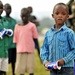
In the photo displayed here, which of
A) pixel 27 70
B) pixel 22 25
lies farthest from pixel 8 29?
pixel 27 70

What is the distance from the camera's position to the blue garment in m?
5.56

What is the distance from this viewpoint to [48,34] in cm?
569

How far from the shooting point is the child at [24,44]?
31.5 ft

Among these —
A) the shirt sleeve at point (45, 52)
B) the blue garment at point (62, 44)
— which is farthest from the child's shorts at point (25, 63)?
the blue garment at point (62, 44)

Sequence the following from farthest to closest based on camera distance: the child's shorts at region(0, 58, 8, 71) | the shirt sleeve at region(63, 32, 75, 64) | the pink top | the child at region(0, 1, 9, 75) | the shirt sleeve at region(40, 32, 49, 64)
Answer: the pink top < the child's shorts at region(0, 58, 8, 71) < the child at region(0, 1, 9, 75) < the shirt sleeve at region(40, 32, 49, 64) < the shirt sleeve at region(63, 32, 75, 64)

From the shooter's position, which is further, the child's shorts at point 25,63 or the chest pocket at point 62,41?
the child's shorts at point 25,63

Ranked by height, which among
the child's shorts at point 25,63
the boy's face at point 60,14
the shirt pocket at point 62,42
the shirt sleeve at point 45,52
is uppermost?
the boy's face at point 60,14

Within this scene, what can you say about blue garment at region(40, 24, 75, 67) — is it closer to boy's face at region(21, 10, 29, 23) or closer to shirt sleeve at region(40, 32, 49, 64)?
shirt sleeve at region(40, 32, 49, 64)

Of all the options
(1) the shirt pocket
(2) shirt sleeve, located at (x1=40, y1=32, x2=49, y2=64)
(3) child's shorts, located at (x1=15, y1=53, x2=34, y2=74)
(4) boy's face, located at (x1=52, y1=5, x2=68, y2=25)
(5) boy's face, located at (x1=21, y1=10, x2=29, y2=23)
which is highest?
(5) boy's face, located at (x1=21, y1=10, x2=29, y2=23)

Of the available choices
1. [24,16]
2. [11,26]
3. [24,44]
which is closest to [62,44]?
[24,44]

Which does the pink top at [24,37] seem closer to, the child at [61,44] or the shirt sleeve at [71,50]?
the child at [61,44]

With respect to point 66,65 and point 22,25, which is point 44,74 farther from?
point 66,65

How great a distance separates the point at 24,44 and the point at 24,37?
0.51 ft

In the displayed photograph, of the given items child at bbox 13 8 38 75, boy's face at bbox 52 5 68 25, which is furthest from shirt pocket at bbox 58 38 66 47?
child at bbox 13 8 38 75
